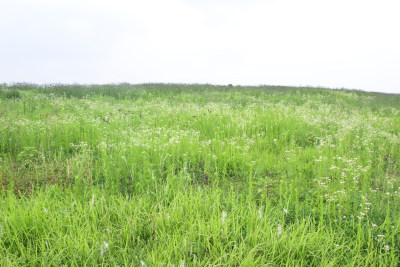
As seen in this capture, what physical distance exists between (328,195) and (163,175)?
259 centimetres

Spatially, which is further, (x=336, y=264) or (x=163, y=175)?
(x=163, y=175)

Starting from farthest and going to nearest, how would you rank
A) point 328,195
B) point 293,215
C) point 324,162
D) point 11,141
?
point 11,141 < point 324,162 < point 328,195 < point 293,215

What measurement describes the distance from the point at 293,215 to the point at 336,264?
0.89 m

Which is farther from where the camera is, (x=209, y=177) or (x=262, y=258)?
(x=209, y=177)

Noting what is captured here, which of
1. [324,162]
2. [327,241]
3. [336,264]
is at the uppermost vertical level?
[324,162]

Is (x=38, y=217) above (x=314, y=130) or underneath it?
underneath

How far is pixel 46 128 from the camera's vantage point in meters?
6.56

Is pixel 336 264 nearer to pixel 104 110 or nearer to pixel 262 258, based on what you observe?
pixel 262 258

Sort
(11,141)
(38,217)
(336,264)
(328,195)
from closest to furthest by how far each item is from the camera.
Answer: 1. (336,264)
2. (38,217)
3. (328,195)
4. (11,141)

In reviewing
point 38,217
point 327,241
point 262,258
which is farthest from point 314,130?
point 38,217

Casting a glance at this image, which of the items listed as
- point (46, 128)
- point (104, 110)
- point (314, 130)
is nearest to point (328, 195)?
point (314, 130)

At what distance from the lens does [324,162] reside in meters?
5.00

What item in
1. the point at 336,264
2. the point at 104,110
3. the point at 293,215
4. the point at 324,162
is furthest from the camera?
the point at 104,110

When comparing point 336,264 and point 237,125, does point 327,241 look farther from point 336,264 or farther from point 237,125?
point 237,125
